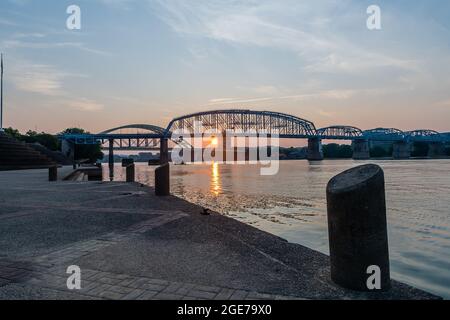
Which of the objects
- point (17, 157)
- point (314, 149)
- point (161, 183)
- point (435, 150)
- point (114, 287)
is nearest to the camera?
point (114, 287)

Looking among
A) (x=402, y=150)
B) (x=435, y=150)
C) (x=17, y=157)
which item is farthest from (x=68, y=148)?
(x=435, y=150)

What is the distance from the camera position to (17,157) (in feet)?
134

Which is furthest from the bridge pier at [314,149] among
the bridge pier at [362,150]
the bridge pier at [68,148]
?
the bridge pier at [68,148]

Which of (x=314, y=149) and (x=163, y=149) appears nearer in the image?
(x=163, y=149)

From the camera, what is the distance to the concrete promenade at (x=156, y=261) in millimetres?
4223

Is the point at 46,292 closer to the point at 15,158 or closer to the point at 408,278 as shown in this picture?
the point at 408,278

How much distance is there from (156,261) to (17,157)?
1677 inches

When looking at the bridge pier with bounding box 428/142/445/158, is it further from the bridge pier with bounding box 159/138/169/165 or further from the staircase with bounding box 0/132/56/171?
the staircase with bounding box 0/132/56/171

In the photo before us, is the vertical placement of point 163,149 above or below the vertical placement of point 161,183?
above

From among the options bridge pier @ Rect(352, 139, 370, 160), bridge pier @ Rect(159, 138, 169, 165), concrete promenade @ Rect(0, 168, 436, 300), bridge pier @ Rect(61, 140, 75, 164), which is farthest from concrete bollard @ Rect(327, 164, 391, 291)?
bridge pier @ Rect(352, 139, 370, 160)

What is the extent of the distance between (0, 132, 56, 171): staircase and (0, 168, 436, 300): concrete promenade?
3426 cm

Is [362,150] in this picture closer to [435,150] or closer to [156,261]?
[435,150]
